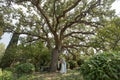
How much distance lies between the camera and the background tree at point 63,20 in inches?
Answer: 550

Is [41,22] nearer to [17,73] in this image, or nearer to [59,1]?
[59,1]

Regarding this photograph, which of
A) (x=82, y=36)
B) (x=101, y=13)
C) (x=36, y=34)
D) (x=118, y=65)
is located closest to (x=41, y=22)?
(x=36, y=34)

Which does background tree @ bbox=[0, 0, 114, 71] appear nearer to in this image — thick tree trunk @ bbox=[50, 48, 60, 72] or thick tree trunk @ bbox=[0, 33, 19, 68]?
thick tree trunk @ bbox=[50, 48, 60, 72]

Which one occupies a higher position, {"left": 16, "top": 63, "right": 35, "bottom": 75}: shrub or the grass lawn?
{"left": 16, "top": 63, "right": 35, "bottom": 75}: shrub

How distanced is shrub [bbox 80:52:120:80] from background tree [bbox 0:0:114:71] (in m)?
7.43

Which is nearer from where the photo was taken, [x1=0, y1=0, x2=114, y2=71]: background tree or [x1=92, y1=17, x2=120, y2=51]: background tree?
[x1=92, y1=17, x2=120, y2=51]: background tree

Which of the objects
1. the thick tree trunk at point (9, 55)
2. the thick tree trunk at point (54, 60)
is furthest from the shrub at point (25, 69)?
the thick tree trunk at point (9, 55)

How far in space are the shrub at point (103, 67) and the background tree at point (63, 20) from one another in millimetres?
7428

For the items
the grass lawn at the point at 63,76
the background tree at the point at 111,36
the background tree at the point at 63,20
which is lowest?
the grass lawn at the point at 63,76

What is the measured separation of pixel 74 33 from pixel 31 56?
3.75 meters

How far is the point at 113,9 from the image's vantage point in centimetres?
1434

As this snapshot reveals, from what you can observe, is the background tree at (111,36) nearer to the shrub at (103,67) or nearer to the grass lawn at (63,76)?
the grass lawn at (63,76)

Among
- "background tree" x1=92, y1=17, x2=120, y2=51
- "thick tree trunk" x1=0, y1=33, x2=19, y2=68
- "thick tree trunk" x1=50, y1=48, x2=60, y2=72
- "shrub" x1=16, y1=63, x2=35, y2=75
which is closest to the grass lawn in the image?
"shrub" x1=16, y1=63, x2=35, y2=75

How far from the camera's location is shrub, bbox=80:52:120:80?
19.9 feet
